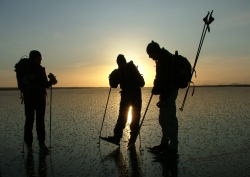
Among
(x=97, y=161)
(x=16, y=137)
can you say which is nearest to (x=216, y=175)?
A: (x=97, y=161)

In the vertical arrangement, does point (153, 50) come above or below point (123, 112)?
above

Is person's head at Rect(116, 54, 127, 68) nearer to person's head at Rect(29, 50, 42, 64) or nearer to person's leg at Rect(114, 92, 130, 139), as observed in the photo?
person's leg at Rect(114, 92, 130, 139)

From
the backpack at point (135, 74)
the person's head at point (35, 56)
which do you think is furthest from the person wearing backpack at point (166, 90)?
the person's head at point (35, 56)

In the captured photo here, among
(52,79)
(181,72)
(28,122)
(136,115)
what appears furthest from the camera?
(136,115)

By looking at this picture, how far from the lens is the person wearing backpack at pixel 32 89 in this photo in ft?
19.3

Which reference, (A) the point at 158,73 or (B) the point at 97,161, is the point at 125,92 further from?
(B) the point at 97,161

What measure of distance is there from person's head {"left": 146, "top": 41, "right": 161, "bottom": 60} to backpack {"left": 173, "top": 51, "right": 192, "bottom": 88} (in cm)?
36

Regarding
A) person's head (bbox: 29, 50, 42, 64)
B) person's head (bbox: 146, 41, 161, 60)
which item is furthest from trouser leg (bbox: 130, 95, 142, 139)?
person's head (bbox: 29, 50, 42, 64)

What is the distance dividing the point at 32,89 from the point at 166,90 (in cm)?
293

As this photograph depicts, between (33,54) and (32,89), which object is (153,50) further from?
(32,89)

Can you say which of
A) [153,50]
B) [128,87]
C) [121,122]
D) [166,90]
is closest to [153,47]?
[153,50]

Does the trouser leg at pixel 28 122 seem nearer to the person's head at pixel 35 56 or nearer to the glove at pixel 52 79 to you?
the glove at pixel 52 79

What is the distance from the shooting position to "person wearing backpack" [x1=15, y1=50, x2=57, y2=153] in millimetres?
5883

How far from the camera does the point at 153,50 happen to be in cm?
530
